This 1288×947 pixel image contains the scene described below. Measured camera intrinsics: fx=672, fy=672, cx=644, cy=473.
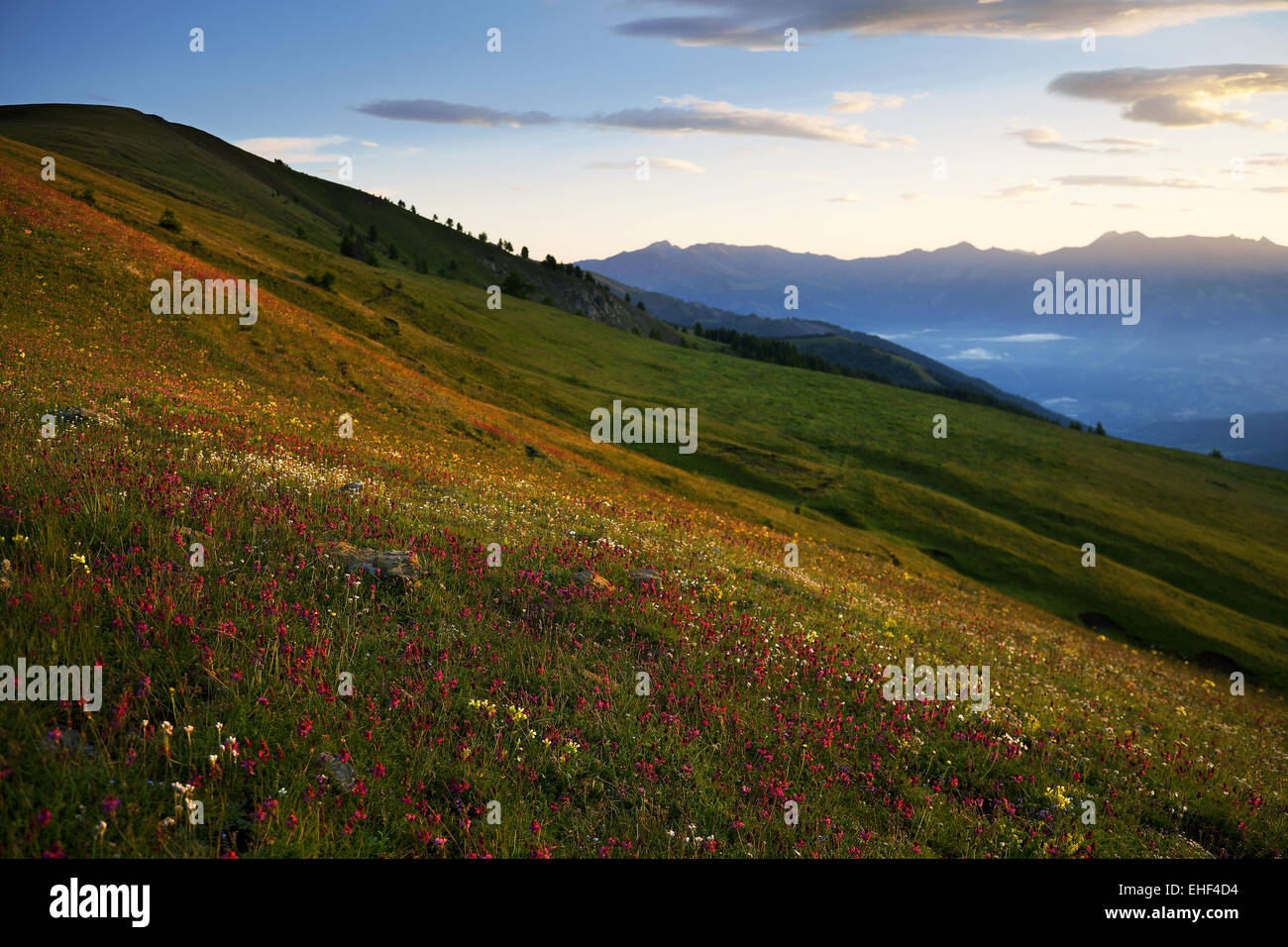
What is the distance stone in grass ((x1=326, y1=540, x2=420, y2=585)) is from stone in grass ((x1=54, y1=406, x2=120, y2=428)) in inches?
328

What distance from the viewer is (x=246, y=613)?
7.88 metres

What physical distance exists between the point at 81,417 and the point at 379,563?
9661 millimetres

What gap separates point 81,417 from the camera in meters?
14.6

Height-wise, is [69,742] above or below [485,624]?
above

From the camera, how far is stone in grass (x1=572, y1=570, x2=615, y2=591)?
39.3ft

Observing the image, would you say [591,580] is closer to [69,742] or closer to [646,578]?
[646,578]

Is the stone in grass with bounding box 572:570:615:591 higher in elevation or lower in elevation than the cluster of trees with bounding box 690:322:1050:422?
lower

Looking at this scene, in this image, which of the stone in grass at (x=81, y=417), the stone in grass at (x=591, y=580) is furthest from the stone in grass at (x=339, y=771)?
the stone in grass at (x=81, y=417)

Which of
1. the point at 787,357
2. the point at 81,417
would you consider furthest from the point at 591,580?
the point at 787,357

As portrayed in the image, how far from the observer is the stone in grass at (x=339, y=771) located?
5.95 m

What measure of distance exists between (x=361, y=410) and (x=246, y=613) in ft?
90.6

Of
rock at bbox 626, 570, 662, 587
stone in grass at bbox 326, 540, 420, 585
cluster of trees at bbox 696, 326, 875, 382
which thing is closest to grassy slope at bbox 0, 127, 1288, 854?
stone in grass at bbox 326, 540, 420, 585

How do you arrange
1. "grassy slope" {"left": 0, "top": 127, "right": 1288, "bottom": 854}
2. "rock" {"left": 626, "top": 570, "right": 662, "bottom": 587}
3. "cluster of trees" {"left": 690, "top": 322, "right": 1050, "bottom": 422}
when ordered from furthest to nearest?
"cluster of trees" {"left": 690, "top": 322, "right": 1050, "bottom": 422} → "rock" {"left": 626, "top": 570, "right": 662, "bottom": 587} → "grassy slope" {"left": 0, "top": 127, "right": 1288, "bottom": 854}

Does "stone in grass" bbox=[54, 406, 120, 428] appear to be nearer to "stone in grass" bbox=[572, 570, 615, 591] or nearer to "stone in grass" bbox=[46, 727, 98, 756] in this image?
"stone in grass" bbox=[572, 570, 615, 591]
